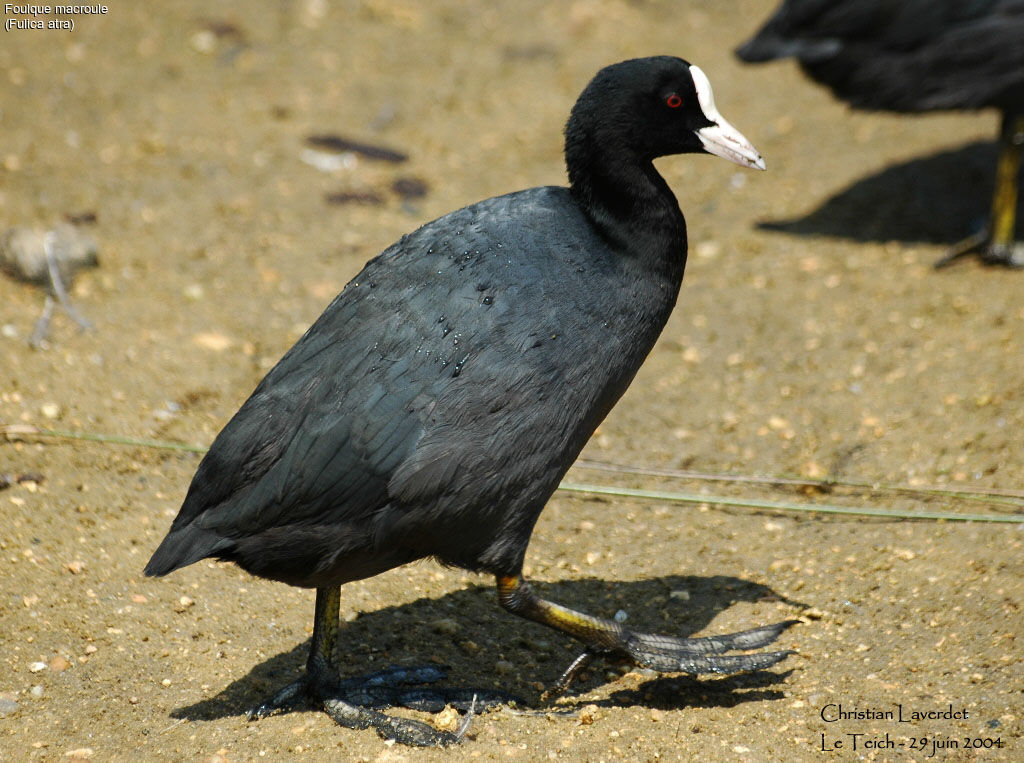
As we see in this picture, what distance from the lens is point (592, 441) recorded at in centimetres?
520

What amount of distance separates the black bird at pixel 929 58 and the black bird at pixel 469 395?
3.03m

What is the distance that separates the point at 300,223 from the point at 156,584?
311 cm

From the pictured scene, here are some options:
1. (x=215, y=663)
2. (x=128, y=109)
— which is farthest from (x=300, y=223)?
(x=215, y=663)

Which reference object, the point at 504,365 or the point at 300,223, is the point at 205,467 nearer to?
the point at 504,365

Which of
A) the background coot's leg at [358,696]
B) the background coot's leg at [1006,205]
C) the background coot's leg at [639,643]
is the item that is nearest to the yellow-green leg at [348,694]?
the background coot's leg at [358,696]

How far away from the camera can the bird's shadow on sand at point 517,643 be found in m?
3.68

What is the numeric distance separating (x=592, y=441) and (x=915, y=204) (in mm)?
3054

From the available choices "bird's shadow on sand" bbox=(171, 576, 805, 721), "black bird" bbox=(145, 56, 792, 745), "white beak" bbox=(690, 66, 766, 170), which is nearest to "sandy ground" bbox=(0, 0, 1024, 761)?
"bird's shadow on sand" bbox=(171, 576, 805, 721)

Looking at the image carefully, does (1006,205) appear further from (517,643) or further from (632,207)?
(517,643)

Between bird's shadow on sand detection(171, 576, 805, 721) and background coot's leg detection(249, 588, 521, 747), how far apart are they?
12 cm

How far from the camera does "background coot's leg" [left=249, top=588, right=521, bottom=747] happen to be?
347 centimetres

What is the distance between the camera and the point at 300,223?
6.75 meters

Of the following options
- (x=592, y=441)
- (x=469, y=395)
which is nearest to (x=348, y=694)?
(x=469, y=395)

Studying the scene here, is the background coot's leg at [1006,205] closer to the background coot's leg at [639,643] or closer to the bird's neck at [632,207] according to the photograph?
the bird's neck at [632,207]
